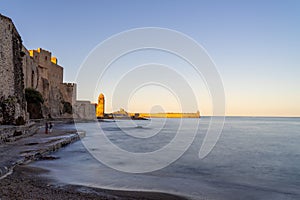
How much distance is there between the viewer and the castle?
1180cm

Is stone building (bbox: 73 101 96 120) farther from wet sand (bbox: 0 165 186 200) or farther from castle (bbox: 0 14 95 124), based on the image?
wet sand (bbox: 0 165 186 200)

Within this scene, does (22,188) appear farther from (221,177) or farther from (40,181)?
(221,177)

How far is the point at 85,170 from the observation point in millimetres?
7465

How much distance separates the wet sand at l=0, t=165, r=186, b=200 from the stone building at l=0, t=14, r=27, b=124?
20.9 feet

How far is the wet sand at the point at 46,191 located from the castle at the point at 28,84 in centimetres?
675

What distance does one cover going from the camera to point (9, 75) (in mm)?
12547

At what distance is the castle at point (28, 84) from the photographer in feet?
38.7

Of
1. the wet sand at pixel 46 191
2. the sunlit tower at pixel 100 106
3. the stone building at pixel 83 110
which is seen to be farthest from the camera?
the sunlit tower at pixel 100 106

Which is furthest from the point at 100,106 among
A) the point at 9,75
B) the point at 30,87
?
the point at 9,75

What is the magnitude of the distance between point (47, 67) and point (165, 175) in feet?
111

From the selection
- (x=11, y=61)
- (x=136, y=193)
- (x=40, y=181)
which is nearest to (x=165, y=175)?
(x=136, y=193)

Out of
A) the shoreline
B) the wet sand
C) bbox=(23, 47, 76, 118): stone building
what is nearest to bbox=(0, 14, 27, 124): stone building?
the shoreline

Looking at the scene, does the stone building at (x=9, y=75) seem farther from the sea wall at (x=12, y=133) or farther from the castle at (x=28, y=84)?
the sea wall at (x=12, y=133)

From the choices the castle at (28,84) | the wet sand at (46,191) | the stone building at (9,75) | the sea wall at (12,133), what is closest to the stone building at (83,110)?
the castle at (28,84)
